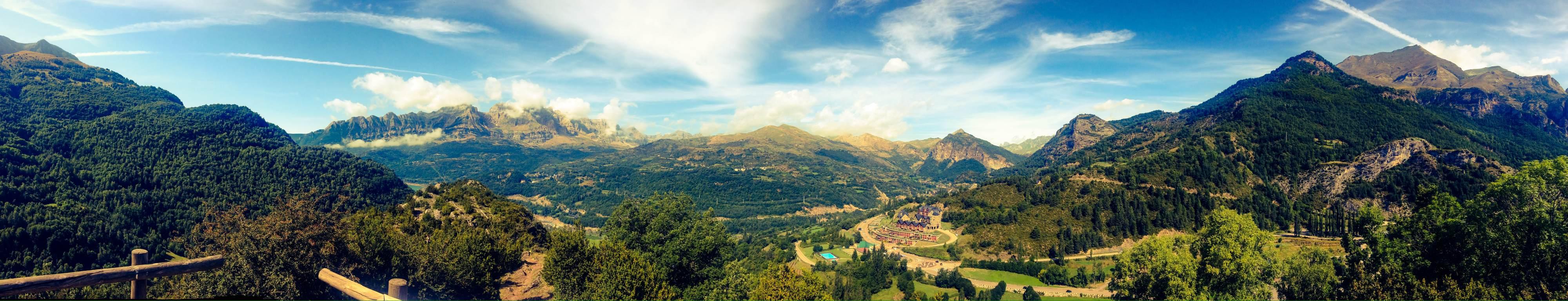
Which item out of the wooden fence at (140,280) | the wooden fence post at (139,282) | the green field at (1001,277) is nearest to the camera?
the wooden fence at (140,280)

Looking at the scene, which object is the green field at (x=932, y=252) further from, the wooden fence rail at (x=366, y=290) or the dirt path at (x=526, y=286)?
the wooden fence rail at (x=366, y=290)

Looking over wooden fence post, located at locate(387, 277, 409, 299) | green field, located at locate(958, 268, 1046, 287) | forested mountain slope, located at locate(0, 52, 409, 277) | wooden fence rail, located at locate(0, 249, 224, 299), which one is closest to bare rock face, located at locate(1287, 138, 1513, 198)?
green field, located at locate(958, 268, 1046, 287)

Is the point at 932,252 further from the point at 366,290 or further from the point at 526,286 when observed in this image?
the point at 366,290

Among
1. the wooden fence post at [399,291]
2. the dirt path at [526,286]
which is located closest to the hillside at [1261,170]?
the dirt path at [526,286]

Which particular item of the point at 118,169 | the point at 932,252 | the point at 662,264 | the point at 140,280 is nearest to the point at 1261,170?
the point at 932,252

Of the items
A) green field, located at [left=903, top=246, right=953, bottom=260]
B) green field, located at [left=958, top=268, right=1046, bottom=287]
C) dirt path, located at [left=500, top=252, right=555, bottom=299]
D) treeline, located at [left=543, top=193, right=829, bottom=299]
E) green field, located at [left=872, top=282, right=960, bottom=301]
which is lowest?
green field, located at [left=958, top=268, right=1046, bottom=287]

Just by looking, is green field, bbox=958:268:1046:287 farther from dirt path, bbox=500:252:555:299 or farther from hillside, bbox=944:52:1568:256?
dirt path, bbox=500:252:555:299
